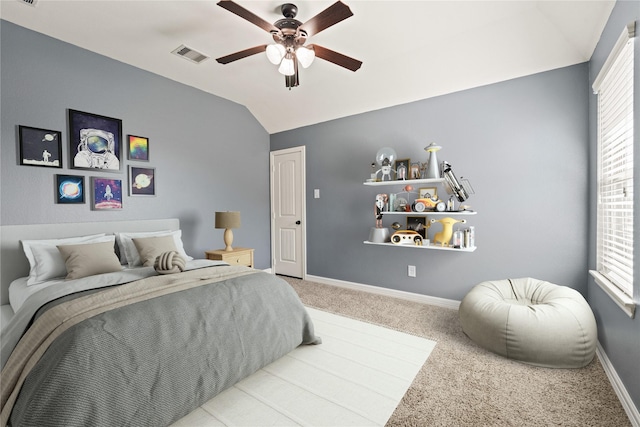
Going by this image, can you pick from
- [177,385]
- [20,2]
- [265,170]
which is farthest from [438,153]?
[20,2]

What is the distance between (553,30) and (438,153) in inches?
55.0

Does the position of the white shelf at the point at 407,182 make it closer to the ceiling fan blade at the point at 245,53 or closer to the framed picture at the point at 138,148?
the ceiling fan blade at the point at 245,53

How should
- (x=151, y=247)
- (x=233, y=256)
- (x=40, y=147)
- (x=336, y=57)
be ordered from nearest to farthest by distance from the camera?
(x=336, y=57), (x=40, y=147), (x=151, y=247), (x=233, y=256)

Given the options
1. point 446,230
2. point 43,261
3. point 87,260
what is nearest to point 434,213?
point 446,230

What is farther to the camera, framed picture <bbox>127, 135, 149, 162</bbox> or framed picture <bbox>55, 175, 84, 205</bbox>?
framed picture <bbox>127, 135, 149, 162</bbox>

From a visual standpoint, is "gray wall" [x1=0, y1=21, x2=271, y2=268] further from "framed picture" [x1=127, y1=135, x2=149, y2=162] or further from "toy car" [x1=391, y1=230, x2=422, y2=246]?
"toy car" [x1=391, y1=230, x2=422, y2=246]

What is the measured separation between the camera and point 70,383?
4.31ft

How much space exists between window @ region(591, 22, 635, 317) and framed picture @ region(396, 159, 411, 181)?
170cm

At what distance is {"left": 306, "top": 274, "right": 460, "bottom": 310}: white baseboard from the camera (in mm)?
3451

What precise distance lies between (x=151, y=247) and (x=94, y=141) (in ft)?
4.28

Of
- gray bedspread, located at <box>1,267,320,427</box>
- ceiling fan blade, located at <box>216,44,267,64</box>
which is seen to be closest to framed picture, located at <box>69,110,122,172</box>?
ceiling fan blade, located at <box>216,44,267,64</box>

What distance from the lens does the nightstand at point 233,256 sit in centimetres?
377

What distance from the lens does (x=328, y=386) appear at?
1.96 m

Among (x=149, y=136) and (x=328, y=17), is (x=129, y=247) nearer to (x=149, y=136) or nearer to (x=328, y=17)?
(x=149, y=136)
